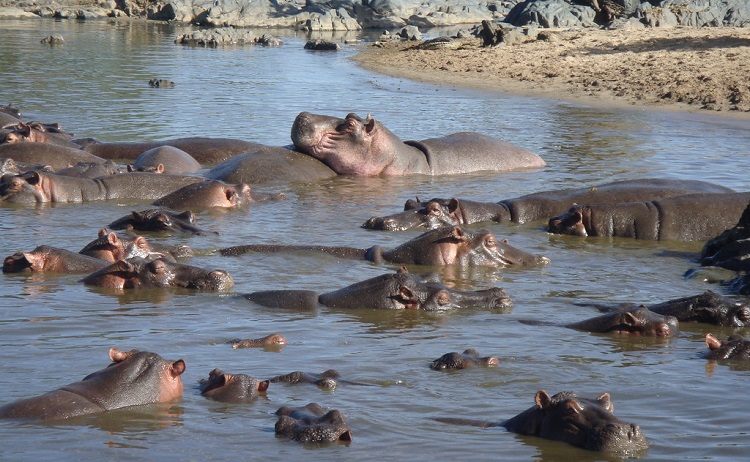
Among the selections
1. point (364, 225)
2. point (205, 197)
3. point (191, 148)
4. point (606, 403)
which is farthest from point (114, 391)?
point (191, 148)

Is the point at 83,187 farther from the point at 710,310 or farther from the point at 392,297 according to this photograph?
the point at 710,310

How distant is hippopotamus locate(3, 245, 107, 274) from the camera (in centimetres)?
788

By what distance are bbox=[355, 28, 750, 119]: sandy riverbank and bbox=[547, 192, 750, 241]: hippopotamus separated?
352 inches

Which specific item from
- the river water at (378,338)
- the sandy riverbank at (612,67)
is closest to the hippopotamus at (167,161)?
the river water at (378,338)

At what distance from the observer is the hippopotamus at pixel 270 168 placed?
12.1 metres

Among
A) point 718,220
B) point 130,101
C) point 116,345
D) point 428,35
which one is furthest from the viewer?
point 428,35

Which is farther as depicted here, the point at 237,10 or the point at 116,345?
the point at 237,10

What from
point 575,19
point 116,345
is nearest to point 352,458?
point 116,345

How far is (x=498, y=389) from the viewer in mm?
5641

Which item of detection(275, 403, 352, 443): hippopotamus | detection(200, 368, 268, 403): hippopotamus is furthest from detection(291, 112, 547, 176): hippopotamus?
detection(275, 403, 352, 443): hippopotamus

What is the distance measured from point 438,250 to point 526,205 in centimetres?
233

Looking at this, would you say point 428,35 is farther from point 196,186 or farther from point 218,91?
point 196,186

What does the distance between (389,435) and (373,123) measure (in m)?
7.97

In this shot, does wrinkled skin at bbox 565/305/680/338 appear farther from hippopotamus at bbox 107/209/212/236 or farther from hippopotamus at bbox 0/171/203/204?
hippopotamus at bbox 0/171/203/204
